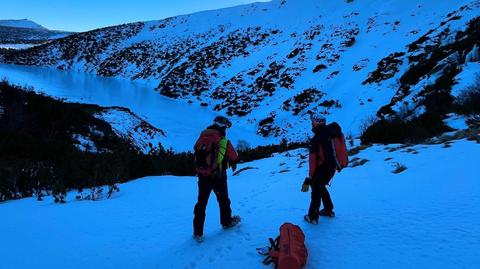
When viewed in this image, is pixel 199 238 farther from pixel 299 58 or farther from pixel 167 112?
pixel 299 58

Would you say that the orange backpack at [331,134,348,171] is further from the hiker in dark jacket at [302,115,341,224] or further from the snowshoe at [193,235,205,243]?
the snowshoe at [193,235,205,243]

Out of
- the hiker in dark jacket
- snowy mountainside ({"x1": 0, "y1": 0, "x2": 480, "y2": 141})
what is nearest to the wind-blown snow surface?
the hiker in dark jacket

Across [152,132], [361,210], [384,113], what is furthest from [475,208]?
[152,132]

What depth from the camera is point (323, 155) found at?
4.16 m

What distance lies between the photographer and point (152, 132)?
20578 millimetres

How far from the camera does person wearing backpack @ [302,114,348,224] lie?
4.12 meters

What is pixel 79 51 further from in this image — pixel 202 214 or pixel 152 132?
pixel 202 214

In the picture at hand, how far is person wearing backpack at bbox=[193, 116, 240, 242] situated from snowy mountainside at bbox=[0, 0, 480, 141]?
461 inches

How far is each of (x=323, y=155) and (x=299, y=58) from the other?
32.1 metres

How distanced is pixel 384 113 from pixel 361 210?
13.4 metres

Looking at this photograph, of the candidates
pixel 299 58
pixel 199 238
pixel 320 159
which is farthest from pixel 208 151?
pixel 299 58

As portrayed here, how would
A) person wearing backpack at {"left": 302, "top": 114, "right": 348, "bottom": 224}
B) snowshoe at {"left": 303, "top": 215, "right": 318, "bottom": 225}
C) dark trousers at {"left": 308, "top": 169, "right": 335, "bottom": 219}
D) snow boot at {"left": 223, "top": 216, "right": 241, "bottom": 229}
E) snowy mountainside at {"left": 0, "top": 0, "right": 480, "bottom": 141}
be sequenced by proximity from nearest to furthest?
person wearing backpack at {"left": 302, "top": 114, "right": 348, "bottom": 224} < dark trousers at {"left": 308, "top": 169, "right": 335, "bottom": 219} < snowshoe at {"left": 303, "top": 215, "right": 318, "bottom": 225} < snow boot at {"left": 223, "top": 216, "right": 241, "bottom": 229} < snowy mountainside at {"left": 0, "top": 0, "right": 480, "bottom": 141}

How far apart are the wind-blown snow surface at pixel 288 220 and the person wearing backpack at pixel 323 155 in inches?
19.0

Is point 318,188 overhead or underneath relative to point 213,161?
underneath
